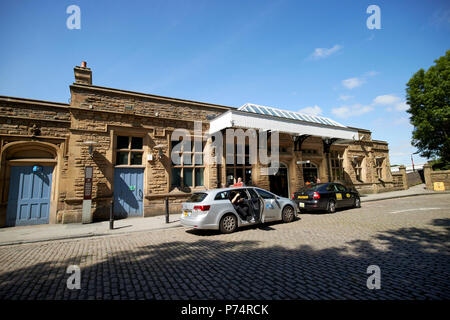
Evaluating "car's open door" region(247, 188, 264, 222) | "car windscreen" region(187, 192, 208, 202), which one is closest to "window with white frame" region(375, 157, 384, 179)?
"car's open door" region(247, 188, 264, 222)

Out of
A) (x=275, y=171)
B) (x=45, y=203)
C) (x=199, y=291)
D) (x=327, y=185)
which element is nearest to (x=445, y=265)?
(x=199, y=291)

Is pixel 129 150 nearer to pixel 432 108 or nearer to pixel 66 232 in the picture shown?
pixel 66 232

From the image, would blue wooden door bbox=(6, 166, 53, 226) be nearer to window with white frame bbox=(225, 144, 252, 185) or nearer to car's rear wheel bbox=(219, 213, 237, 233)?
car's rear wheel bbox=(219, 213, 237, 233)

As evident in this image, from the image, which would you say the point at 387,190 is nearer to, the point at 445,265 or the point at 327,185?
the point at 327,185

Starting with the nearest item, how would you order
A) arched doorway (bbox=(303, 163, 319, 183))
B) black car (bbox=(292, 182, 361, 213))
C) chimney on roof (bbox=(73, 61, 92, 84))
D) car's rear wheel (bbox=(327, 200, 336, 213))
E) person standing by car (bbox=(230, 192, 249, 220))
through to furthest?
person standing by car (bbox=(230, 192, 249, 220))
black car (bbox=(292, 182, 361, 213))
car's rear wheel (bbox=(327, 200, 336, 213))
chimney on roof (bbox=(73, 61, 92, 84))
arched doorway (bbox=(303, 163, 319, 183))

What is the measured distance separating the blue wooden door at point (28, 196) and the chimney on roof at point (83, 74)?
477 centimetres

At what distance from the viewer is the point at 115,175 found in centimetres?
1055

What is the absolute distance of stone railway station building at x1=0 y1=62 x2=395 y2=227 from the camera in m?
9.41

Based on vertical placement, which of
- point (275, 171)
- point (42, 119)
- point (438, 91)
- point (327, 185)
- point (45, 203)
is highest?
point (438, 91)

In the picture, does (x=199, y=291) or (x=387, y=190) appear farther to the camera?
(x=387, y=190)

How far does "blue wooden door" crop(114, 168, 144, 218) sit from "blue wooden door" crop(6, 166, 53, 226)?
297 cm

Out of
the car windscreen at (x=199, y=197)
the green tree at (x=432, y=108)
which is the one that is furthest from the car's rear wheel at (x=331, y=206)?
the green tree at (x=432, y=108)

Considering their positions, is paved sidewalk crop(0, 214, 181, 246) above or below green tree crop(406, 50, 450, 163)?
below
